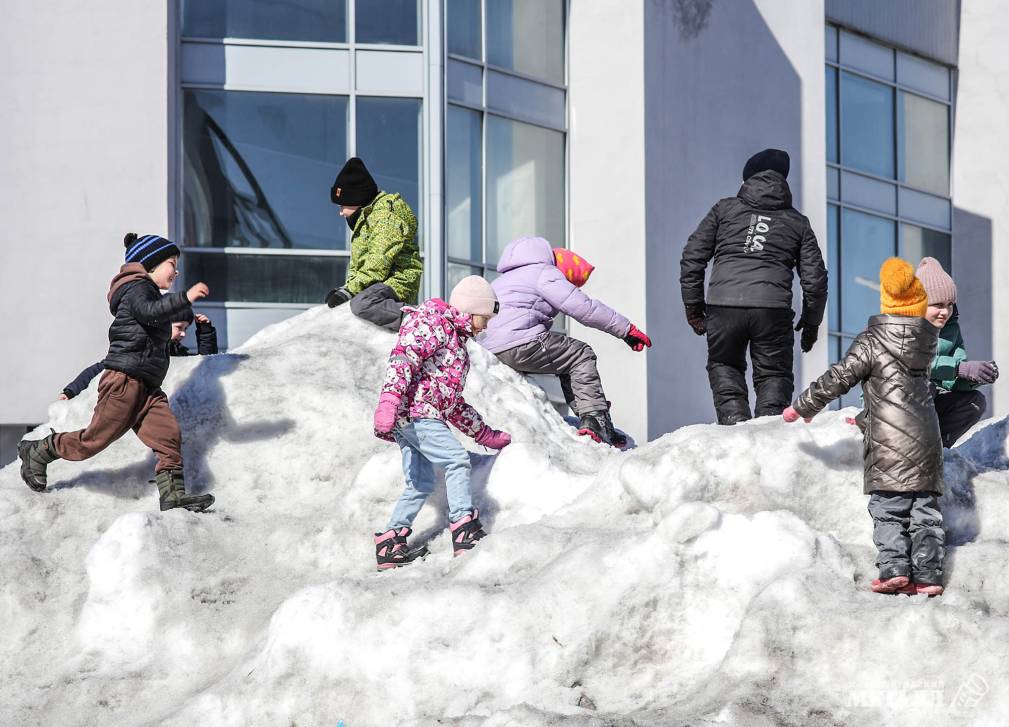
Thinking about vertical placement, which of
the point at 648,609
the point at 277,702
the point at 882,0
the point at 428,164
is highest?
the point at 882,0

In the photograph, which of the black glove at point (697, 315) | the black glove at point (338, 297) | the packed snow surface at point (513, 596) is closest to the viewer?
the packed snow surface at point (513, 596)

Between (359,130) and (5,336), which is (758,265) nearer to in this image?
(359,130)

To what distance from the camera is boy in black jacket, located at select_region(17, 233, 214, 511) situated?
7852 mm

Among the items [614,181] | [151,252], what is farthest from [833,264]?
[151,252]

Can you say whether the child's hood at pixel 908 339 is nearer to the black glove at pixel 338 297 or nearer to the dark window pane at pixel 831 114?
the black glove at pixel 338 297

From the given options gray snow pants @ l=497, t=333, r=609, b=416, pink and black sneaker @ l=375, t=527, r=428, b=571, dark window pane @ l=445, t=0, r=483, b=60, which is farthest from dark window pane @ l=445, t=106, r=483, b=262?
pink and black sneaker @ l=375, t=527, r=428, b=571

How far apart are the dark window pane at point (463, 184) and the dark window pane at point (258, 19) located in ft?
5.62

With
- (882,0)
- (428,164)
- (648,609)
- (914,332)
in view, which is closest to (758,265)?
(914,332)

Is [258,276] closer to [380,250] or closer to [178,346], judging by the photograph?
[178,346]

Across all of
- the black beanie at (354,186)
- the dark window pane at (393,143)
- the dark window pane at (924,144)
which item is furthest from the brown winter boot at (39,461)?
the dark window pane at (924,144)

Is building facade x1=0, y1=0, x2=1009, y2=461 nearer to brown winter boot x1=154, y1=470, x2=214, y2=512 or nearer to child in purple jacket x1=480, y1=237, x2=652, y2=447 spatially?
child in purple jacket x1=480, y1=237, x2=652, y2=447

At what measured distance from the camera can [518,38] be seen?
55.3ft

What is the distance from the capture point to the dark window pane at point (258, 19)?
1523cm

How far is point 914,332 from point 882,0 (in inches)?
731
